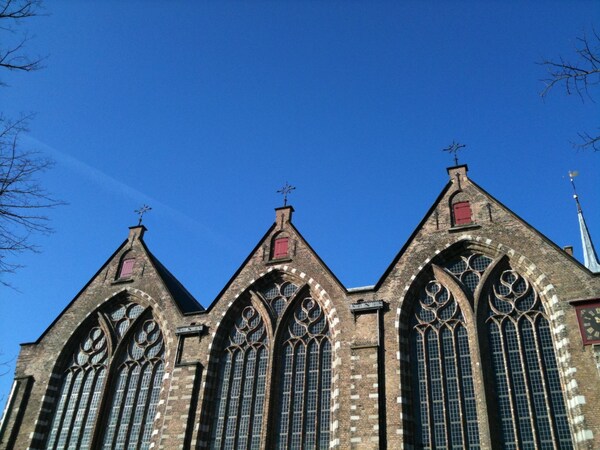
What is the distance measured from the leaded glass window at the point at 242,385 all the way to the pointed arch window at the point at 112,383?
3.45 metres

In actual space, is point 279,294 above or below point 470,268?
below

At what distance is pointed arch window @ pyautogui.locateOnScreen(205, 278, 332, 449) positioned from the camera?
23891mm

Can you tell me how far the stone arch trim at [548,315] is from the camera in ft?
65.0

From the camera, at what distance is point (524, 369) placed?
21750 mm

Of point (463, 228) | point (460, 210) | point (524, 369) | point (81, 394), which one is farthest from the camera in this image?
point (81, 394)

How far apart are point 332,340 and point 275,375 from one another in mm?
3000

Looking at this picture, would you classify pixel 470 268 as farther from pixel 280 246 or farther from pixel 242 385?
pixel 242 385

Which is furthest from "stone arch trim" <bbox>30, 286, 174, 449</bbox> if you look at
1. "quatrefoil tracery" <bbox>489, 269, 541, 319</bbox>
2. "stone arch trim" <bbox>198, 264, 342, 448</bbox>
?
"quatrefoil tracery" <bbox>489, 269, 541, 319</bbox>

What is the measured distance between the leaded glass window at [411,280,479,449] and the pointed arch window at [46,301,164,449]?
1245 cm

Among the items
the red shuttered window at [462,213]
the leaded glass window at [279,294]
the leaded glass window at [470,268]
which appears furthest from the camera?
the leaded glass window at [279,294]

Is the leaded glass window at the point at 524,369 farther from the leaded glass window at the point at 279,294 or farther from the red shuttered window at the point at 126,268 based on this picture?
the red shuttered window at the point at 126,268

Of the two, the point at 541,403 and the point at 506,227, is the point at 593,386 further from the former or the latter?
the point at 506,227

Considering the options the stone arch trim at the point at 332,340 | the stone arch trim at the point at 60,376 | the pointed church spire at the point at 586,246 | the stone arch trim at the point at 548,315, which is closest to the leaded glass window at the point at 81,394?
the stone arch trim at the point at 60,376

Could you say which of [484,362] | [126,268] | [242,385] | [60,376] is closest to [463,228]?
[484,362]
